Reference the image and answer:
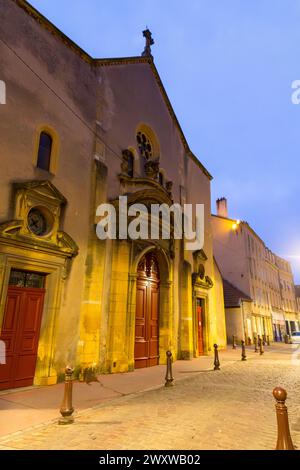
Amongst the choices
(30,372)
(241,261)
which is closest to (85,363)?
(30,372)

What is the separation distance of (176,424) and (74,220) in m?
6.17

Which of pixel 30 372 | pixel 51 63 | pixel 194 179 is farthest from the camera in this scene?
pixel 194 179

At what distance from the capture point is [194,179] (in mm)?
17812

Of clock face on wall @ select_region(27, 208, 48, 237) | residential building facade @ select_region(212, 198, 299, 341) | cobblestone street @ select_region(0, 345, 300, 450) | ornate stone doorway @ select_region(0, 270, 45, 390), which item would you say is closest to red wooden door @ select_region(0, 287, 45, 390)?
ornate stone doorway @ select_region(0, 270, 45, 390)

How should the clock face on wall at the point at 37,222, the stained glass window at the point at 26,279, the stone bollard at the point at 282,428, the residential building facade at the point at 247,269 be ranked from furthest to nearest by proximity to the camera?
1. the residential building facade at the point at 247,269
2. the clock face on wall at the point at 37,222
3. the stained glass window at the point at 26,279
4. the stone bollard at the point at 282,428

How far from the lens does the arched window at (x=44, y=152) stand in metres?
8.78

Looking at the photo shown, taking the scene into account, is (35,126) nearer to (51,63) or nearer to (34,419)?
(51,63)

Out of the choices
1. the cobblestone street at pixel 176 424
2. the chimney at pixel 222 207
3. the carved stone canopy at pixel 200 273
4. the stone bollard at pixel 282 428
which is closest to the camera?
the stone bollard at pixel 282 428

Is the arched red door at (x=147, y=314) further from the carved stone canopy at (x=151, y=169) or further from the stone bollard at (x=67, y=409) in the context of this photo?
the stone bollard at (x=67, y=409)

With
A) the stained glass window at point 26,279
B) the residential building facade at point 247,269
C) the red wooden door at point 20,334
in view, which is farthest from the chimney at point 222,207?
the red wooden door at point 20,334

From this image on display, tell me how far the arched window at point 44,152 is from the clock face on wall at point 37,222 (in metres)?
1.39

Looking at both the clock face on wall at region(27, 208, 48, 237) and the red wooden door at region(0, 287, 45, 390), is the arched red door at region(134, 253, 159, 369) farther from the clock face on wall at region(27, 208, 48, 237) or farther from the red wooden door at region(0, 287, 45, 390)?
the clock face on wall at region(27, 208, 48, 237)

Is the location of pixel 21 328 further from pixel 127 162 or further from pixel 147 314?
pixel 127 162
